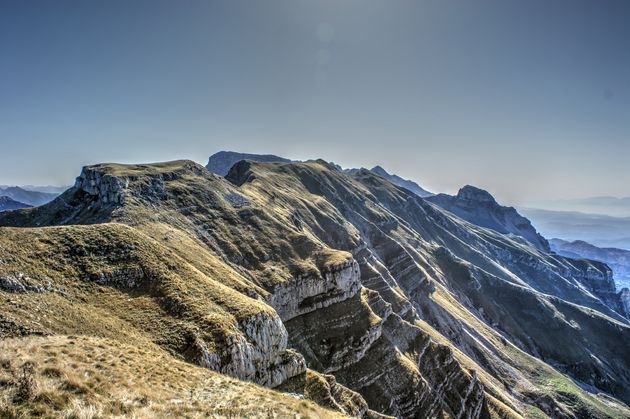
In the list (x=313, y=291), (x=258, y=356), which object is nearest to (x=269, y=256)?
(x=313, y=291)

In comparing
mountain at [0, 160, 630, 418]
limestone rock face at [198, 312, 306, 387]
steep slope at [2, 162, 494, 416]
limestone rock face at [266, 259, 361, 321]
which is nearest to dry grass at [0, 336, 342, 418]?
mountain at [0, 160, 630, 418]

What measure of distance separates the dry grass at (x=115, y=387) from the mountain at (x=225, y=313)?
0.60 ft

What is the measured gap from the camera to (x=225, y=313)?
146 feet

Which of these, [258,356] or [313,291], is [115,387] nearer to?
[258,356]

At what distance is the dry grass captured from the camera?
640 inches

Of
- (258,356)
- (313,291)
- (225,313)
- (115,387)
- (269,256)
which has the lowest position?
(258,356)

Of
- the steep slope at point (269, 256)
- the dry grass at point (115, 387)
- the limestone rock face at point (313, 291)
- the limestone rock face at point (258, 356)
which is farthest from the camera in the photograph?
the limestone rock face at point (313, 291)

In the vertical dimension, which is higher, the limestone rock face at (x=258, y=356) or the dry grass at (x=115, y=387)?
the dry grass at (x=115, y=387)

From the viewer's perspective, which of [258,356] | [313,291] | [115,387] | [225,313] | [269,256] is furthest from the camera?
A: [269,256]

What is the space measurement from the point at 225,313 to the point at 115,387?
80.7 ft

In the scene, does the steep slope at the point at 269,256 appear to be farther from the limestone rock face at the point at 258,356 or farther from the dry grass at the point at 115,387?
the dry grass at the point at 115,387

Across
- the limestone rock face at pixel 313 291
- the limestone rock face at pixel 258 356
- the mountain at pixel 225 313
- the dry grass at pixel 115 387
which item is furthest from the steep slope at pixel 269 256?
the dry grass at pixel 115 387

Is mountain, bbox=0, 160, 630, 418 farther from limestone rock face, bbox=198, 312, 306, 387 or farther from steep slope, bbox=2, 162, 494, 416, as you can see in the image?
steep slope, bbox=2, 162, 494, 416

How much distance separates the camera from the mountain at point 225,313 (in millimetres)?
26406
